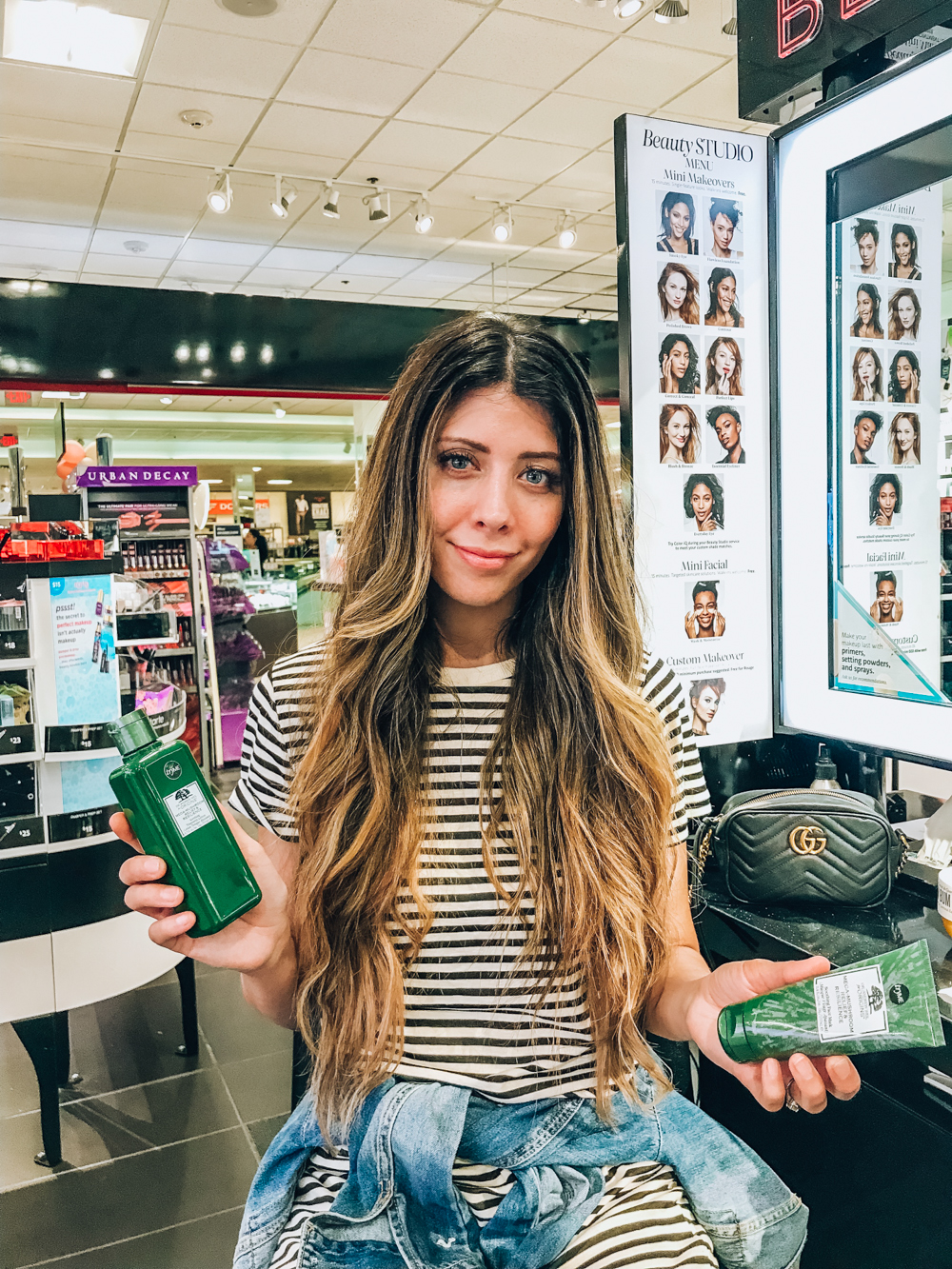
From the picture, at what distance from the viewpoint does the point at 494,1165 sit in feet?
3.47

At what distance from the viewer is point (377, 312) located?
7.30 metres

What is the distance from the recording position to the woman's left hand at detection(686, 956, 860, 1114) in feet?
2.76

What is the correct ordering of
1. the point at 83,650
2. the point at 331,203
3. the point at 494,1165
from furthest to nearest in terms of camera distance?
the point at 331,203 < the point at 83,650 < the point at 494,1165

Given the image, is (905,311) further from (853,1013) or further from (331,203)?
(331,203)

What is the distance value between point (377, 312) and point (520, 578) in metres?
6.57

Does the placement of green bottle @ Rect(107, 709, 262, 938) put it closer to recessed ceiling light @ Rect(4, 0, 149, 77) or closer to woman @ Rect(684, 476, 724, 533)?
woman @ Rect(684, 476, 724, 533)

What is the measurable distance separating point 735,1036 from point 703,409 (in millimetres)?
1202

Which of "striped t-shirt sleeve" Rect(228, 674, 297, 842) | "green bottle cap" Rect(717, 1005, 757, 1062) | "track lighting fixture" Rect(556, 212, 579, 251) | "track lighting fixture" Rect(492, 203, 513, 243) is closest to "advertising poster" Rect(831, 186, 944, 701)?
"green bottle cap" Rect(717, 1005, 757, 1062)

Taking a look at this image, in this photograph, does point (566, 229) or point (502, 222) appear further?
point (566, 229)

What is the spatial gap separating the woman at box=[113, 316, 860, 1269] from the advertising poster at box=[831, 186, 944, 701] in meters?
0.57

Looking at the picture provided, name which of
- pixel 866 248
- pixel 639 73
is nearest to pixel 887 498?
pixel 866 248

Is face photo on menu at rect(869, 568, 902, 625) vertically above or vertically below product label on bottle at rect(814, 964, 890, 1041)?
above

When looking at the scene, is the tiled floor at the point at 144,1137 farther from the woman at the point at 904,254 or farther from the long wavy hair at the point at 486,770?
the woman at the point at 904,254

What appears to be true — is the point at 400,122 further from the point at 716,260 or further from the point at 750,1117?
the point at 750,1117
